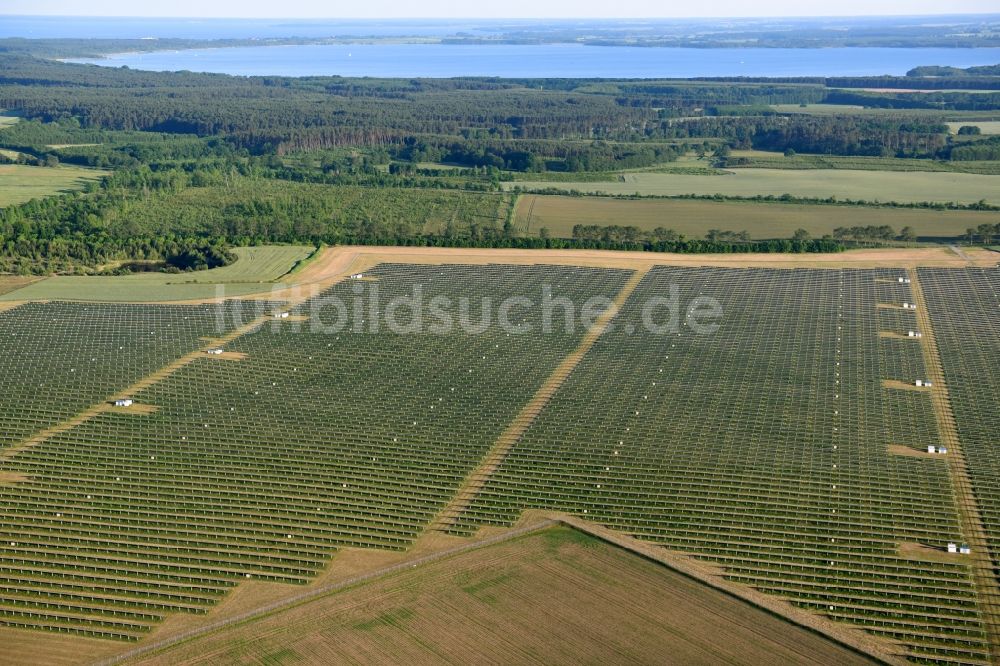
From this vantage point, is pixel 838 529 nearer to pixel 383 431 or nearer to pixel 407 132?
pixel 383 431

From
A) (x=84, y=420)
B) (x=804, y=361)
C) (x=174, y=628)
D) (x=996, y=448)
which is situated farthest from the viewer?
(x=804, y=361)

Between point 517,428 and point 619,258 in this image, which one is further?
point 619,258

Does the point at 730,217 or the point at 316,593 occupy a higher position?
the point at 730,217

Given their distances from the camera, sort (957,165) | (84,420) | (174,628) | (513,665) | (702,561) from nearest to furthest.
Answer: (513,665)
(174,628)
(702,561)
(84,420)
(957,165)

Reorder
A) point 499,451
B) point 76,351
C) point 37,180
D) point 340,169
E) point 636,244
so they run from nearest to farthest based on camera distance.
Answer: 1. point 499,451
2. point 76,351
3. point 636,244
4. point 37,180
5. point 340,169

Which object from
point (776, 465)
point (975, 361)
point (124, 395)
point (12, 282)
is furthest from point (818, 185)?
point (124, 395)

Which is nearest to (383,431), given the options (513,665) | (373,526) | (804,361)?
(373,526)

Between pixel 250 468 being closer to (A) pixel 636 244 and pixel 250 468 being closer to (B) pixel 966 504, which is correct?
(B) pixel 966 504
